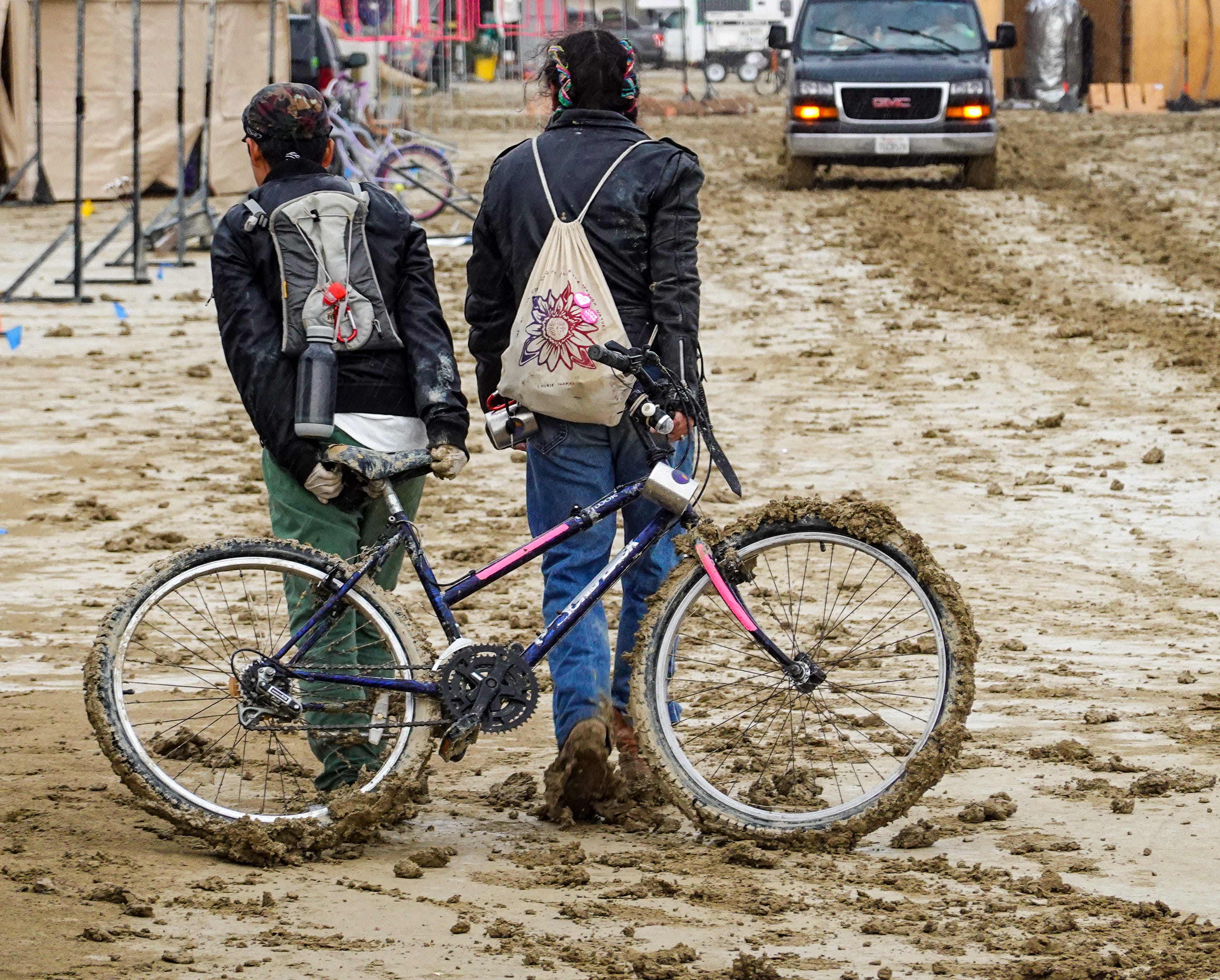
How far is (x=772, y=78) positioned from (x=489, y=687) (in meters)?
40.5

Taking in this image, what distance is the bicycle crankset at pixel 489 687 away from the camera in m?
4.56

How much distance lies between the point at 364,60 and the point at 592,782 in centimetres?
1575

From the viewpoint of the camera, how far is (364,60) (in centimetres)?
1945

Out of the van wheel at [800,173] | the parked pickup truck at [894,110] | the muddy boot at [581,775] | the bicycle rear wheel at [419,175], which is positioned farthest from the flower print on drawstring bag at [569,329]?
the van wheel at [800,173]

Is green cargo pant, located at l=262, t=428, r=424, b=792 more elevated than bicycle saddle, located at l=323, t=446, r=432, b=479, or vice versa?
bicycle saddle, located at l=323, t=446, r=432, b=479

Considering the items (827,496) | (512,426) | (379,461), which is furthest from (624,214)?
(827,496)

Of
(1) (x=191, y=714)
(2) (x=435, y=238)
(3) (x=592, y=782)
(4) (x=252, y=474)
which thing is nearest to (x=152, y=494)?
(4) (x=252, y=474)

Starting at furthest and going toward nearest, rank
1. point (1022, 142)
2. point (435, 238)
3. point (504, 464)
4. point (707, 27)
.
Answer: point (707, 27), point (1022, 142), point (435, 238), point (504, 464)

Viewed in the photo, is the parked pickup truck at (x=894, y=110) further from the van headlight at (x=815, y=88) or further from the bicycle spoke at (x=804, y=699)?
the bicycle spoke at (x=804, y=699)

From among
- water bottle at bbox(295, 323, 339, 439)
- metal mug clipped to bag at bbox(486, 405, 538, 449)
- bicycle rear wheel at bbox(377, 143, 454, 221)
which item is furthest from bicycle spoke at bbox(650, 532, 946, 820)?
bicycle rear wheel at bbox(377, 143, 454, 221)

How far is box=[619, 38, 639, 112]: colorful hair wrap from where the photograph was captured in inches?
190

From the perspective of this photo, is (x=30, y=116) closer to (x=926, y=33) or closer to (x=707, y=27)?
(x=926, y=33)

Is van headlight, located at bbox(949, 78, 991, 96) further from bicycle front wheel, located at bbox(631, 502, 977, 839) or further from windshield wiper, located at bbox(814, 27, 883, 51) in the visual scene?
bicycle front wheel, located at bbox(631, 502, 977, 839)

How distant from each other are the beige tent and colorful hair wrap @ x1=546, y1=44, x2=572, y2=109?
16.5 m
